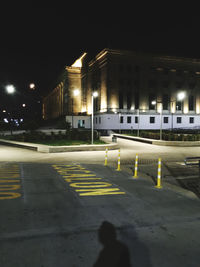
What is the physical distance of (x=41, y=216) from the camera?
6.34 meters

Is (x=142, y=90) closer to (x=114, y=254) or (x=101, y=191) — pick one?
(x=101, y=191)

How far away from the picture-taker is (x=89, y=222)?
598 cm

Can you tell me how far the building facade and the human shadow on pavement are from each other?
49.7 metres

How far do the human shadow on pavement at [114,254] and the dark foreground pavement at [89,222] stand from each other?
3cm

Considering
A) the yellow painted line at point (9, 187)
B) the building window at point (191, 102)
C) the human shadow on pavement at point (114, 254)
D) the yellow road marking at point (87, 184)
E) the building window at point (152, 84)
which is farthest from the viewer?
the building window at point (191, 102)

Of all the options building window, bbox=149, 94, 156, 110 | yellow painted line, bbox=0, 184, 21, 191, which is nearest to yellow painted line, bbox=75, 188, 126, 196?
yellow painted line, bbox=0, 184, 21, 191

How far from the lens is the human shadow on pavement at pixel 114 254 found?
424 cm

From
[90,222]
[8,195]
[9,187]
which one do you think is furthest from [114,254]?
[9,187]

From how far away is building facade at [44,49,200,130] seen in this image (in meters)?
57.7

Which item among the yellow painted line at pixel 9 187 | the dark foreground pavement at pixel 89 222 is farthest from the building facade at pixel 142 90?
the dark foreground pavement at pixel 89 222

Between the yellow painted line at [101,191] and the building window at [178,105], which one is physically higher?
the building window at [178,105]

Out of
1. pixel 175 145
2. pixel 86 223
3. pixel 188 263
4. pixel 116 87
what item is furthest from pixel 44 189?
pixel 116 87

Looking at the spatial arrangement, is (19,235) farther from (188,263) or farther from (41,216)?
(188,263)

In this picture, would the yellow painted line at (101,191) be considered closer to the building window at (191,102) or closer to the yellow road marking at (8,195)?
the yellow road marking at (8,195)
